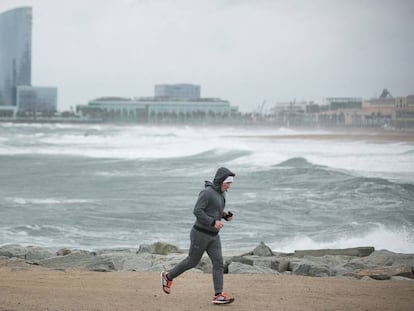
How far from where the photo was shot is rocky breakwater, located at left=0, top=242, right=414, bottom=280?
866cm

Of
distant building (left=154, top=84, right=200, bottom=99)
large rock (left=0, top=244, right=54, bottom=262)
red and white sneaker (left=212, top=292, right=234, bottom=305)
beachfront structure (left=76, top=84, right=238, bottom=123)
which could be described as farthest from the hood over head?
distant building (left=154, top=84, right=200, bottom=99)

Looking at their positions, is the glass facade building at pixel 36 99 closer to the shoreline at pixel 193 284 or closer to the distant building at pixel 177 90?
the distant building at pixel 177 90

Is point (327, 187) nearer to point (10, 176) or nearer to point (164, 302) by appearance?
point (10, 176)

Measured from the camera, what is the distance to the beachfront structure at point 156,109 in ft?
531

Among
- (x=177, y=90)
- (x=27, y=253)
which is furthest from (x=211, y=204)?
(x=177, y=90)

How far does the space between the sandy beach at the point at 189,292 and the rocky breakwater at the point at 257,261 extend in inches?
26.2

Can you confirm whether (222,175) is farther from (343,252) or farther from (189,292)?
(343,252)

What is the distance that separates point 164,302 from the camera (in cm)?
648

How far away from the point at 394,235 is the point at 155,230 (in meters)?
4.40

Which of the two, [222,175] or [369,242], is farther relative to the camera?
[369,242]

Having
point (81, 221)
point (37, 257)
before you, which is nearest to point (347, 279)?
point (37, 257)

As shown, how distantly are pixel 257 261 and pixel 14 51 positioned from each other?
168493mm

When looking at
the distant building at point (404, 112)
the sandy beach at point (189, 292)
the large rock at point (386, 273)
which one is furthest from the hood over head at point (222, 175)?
the distant building at point (404, 112)

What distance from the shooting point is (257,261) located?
9680 mm
